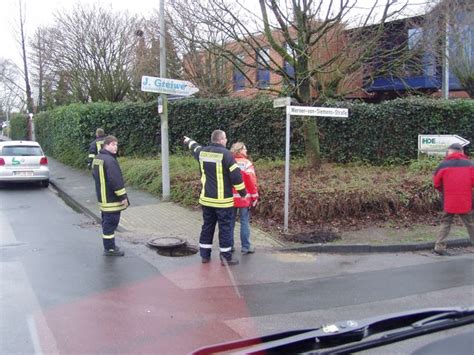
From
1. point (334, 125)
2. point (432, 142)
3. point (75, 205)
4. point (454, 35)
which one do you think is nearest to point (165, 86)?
point (75, 205)

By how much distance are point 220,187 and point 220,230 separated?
1.99 feet

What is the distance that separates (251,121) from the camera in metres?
14.9

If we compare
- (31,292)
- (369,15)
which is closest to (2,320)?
(31,292)

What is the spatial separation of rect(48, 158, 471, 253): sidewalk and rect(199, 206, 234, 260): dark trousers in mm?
955

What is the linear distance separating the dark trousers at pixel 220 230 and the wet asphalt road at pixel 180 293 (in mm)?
230

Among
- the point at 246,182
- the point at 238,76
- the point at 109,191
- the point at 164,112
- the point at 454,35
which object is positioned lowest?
the point at 109,191

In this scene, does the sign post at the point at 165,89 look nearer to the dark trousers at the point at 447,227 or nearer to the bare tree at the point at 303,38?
A: the bare tree at the point at 303,38

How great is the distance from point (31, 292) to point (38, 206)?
7.05 meters

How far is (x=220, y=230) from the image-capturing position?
692 cm

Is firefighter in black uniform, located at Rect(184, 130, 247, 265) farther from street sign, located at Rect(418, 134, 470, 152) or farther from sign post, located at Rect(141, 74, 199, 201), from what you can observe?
street sign, located at Rect(418, 134, 470, 152)

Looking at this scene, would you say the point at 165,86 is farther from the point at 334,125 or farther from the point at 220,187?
the point at 334,125

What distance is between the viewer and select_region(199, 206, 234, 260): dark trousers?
22.6 ft

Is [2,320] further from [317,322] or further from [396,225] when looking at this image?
[396,225]

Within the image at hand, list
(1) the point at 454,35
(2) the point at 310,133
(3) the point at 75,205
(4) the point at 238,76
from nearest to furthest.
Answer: (2) the point at 310,133 → (3) the point at 75,205 → (1) the point at 454,35 → (4) the point at 238,76
